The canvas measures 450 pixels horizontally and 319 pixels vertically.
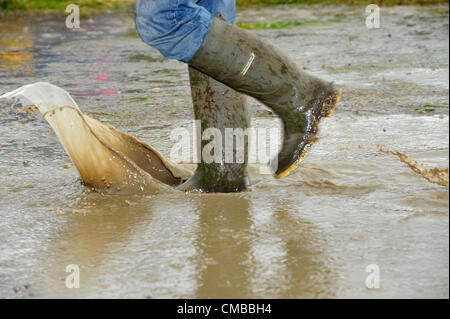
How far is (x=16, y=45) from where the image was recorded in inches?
274

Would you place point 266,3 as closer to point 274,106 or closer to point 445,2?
point 445,2

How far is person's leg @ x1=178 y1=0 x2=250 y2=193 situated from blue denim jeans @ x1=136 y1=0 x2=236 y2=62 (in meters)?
0.25

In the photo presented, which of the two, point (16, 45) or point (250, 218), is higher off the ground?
point (250, 218)

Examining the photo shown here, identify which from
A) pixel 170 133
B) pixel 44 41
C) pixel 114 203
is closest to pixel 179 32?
pixel 114 203

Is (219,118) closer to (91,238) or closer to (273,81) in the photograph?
(273,81)

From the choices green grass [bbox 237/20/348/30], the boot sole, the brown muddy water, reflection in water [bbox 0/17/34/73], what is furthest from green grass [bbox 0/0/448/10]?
the boot sole

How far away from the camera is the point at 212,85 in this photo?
2.62m

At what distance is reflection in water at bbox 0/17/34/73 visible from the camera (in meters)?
5.76

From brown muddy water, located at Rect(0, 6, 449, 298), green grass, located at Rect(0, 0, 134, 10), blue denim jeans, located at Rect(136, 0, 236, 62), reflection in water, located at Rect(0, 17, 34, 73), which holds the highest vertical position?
blue denim jeans, located at Rect(136, 0, 236, 62)

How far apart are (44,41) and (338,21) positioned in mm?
3363

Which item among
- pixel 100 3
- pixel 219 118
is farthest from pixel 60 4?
pixel 219 118

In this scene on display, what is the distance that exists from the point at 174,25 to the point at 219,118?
46 cm

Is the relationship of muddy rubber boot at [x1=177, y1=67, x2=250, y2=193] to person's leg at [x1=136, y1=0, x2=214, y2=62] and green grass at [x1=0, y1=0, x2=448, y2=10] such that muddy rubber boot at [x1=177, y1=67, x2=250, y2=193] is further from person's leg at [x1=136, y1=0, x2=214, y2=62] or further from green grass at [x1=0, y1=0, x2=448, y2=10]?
green grass at [x1=0, y1=0, x2=448, y2=10]

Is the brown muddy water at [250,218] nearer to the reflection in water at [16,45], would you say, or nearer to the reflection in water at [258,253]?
the reflection in water at [258,253]
